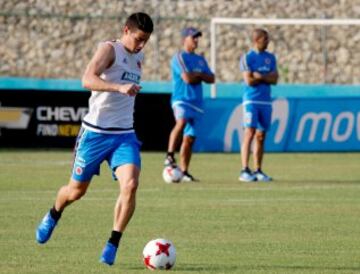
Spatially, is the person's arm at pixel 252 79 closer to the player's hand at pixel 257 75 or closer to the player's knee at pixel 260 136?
the player's hand at pixel 257 75

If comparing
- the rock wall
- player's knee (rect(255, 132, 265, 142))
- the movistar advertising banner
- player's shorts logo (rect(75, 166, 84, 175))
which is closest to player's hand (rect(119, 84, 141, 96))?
player's shorts logo (rect(75, 166, 84, 175))

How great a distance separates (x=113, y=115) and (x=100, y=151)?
354 mm

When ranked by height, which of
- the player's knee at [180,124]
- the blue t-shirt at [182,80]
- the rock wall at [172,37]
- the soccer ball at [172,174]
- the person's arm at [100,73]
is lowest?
the rock wall at [172,37]

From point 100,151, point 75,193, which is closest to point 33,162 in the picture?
point 75,193

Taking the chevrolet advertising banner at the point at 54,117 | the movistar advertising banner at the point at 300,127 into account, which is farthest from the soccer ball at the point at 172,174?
the movistar advertising banner at the point at 300,127

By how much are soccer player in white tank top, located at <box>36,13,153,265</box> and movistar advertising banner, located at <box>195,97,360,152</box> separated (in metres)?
15.1

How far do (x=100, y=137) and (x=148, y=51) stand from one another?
25294 millimetres

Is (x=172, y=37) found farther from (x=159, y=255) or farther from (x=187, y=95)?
(x=159, y=255)

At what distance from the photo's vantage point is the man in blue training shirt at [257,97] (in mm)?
21375

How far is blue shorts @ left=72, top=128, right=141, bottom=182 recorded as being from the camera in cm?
1252

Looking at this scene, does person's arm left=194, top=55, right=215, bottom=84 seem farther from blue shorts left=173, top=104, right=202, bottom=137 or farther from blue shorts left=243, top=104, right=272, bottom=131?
blue shorts left=243, top=104, right=272, bottom=131

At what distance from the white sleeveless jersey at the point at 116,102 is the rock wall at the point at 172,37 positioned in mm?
24328

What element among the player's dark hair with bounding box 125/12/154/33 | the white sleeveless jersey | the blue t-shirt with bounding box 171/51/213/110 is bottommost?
the blue t-shirt with bounding box 171/51/213/110

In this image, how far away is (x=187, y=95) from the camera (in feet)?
71.1
